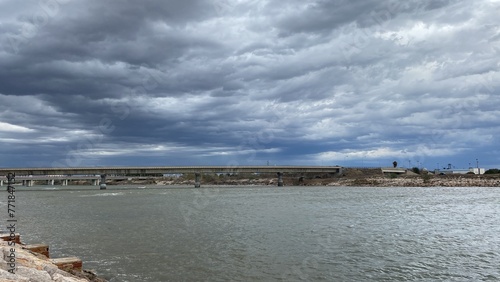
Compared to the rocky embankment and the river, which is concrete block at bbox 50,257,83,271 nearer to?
the rocky embankment

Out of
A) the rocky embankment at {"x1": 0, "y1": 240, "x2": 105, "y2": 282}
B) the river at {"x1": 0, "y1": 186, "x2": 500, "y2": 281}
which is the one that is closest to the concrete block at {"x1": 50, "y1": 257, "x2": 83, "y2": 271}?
the rocky embankment at {"x1": 0, "y1": 240, "x2": 105, "y2": 282}

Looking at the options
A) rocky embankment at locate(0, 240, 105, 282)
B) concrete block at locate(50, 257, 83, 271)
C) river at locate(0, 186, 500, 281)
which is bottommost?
river at locate(0, 186, 500, 281)

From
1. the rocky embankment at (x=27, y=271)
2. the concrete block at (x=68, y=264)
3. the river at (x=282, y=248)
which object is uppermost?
the rocky embankment at (x=27, y=271)

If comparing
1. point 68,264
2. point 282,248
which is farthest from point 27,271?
point 282,248

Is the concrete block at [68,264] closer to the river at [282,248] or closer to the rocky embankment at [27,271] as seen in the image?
the rocky embankment at [27,271]

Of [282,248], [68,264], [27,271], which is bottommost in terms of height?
[282,248]

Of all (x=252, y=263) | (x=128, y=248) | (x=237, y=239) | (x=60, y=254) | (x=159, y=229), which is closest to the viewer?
(x=252, y=263)

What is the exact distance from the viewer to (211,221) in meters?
44.5

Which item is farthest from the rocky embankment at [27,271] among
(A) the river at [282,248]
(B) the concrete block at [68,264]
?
(A) the river at [282,248]

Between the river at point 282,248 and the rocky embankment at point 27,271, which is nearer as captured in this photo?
the rocky embankment at point 27,271

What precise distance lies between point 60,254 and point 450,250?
2597 cm

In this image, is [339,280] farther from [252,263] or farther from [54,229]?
[54,229]

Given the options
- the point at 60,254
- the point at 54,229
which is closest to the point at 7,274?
the point at 60,254

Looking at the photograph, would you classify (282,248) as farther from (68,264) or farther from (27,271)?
(27,271)
